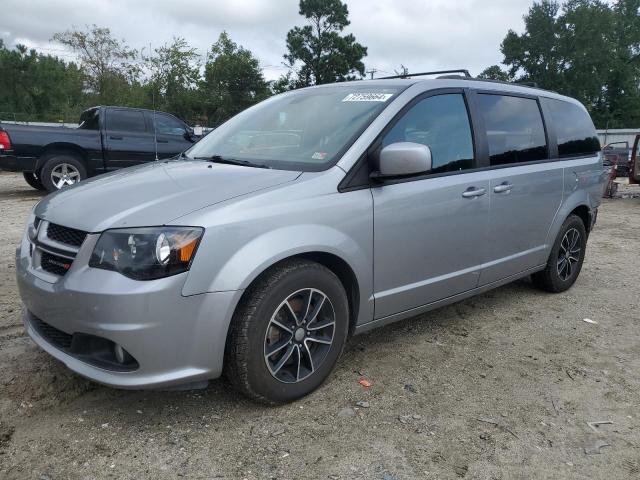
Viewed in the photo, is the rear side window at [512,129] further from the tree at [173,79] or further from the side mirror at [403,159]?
the tree at [173,79]

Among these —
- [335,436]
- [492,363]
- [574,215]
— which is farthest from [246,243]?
[574,215]

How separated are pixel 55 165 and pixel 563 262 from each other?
8.85 m

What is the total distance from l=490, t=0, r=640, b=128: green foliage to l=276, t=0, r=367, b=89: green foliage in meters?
17.5

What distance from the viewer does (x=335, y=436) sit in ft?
8.36

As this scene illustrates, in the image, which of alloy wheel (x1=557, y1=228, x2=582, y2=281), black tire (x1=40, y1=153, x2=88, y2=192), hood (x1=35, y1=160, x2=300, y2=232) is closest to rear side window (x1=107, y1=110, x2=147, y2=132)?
black tire (x1=40, y1=153, x2=88, y2=192)

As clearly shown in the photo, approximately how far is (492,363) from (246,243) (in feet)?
6.26

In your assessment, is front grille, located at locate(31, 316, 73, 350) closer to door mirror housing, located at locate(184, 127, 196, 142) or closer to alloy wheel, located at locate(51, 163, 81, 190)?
alloy wheel, located at locate(51, 163, 81, 190)

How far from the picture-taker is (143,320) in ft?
7.45

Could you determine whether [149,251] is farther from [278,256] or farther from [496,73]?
[496,73]

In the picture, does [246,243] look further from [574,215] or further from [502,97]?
[574,215]

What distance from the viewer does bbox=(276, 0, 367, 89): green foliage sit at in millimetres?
46250

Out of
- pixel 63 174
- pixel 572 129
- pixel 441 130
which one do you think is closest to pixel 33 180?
pixel 63 174

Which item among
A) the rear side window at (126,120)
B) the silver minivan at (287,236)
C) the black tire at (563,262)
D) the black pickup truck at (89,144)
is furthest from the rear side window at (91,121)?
the black tire at (563,262)

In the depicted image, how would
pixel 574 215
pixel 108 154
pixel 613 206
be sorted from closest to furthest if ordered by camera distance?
pixel 574 215 < pixel 108 154 < pixel 613 206
